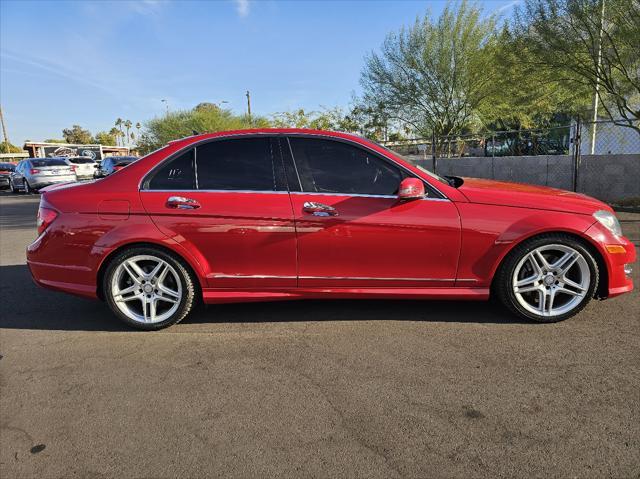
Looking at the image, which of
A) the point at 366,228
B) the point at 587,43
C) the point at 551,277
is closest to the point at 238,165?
the point at 366,228

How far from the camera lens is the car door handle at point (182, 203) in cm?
369

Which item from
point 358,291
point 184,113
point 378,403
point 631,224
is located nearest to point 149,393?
point 378,403

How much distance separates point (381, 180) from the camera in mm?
3699

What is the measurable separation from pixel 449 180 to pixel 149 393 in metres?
3.04

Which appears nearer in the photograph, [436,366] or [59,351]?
[436,366]

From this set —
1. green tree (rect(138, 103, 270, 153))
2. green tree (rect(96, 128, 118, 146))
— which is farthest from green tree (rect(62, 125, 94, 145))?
green tree (rect(138, 103, 270, 153))

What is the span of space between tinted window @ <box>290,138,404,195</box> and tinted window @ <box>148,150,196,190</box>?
2.92 feet

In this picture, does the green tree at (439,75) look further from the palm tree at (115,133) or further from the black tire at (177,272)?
the palm tree at (115,133)

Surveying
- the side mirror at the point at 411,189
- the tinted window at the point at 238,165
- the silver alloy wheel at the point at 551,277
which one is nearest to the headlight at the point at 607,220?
the silver alloy wheel at the point at 551,277

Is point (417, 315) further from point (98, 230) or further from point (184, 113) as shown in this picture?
point (184, 113)

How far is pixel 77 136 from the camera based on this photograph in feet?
332

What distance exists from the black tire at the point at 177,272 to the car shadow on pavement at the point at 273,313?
0.19 metres

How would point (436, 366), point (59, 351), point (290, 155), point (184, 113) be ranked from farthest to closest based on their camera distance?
point (184, 113) < point (290, 155) < point (59, 351) < point (436, 366)

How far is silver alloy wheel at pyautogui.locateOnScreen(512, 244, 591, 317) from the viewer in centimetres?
366
